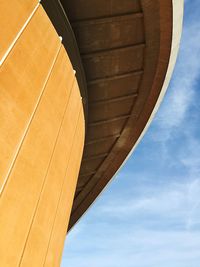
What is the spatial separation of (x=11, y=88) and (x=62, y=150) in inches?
93.9

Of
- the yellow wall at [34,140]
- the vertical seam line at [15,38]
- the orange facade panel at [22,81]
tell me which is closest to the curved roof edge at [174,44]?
the yellow wall at [34,140]

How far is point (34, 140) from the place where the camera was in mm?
5527

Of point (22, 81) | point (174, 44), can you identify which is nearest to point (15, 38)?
point (22, 81)

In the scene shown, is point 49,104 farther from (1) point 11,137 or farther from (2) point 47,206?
(2) point 47,206

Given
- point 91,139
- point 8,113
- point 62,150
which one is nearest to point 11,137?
point 8,113

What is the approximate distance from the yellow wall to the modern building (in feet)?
0.06

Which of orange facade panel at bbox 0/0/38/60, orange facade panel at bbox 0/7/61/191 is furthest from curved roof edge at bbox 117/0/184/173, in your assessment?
orange facade panel at bbox 0/0/38/60

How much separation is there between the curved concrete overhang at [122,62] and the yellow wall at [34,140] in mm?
1376

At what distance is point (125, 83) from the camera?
9906mm

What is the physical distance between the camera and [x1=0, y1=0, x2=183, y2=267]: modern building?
4.82 m

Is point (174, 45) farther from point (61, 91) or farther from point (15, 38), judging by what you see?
point (15, 38)

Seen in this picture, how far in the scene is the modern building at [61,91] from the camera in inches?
190

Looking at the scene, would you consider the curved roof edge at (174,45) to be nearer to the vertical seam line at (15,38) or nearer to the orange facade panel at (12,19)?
the vertical seam line at (15,38)

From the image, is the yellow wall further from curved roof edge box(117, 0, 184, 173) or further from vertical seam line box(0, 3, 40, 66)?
curved roof edge box(117, 0, 184, 173)
